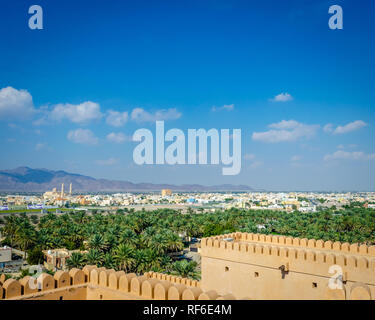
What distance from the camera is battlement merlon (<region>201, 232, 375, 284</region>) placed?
7949mm

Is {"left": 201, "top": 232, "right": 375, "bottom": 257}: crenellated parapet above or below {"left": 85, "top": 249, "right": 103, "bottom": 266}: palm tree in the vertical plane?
above

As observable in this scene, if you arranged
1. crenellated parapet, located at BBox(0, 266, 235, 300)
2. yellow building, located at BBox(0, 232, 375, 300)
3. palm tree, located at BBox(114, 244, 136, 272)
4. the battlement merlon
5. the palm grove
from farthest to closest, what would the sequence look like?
the palm grove
palm tree, located at BBox(114, 244, 136, 272)
the battlement merlon
yellow building, located at BBox(0, 232, 375, 300)
crenellated parapet, located at BBox(0, 266, 235, 300)

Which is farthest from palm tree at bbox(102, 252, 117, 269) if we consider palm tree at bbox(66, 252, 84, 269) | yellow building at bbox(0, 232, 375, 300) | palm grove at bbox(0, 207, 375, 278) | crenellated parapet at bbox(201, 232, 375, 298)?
crenellated parapet at bbox(201, 232, 375, 298)

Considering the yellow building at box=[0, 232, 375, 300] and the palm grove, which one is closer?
the yellow building at box=[0, 232, 375, 300]

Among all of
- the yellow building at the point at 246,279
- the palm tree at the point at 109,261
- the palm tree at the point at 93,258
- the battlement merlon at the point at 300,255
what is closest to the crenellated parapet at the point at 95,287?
the yellow building at the point at 246,279

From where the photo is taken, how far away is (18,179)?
519ft

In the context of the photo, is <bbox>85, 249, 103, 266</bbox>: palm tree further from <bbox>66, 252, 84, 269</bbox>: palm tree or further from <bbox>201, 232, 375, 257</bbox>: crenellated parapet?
<bbox>201, 232, 375, 257</bbox>: crenellated parapet

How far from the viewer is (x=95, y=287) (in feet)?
20.4

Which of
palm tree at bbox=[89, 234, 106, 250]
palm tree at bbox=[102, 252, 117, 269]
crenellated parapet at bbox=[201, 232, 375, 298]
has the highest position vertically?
crenellated parapet at bbox=[201, 232, 375, 298]

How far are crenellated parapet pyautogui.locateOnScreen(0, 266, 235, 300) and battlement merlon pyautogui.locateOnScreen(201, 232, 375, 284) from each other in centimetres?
427

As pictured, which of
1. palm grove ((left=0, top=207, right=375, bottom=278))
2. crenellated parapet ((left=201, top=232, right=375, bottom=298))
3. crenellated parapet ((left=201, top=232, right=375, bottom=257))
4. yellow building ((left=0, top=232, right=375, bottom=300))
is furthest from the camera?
palm grove ((left=0, top=207, right=375, bottom=278))
